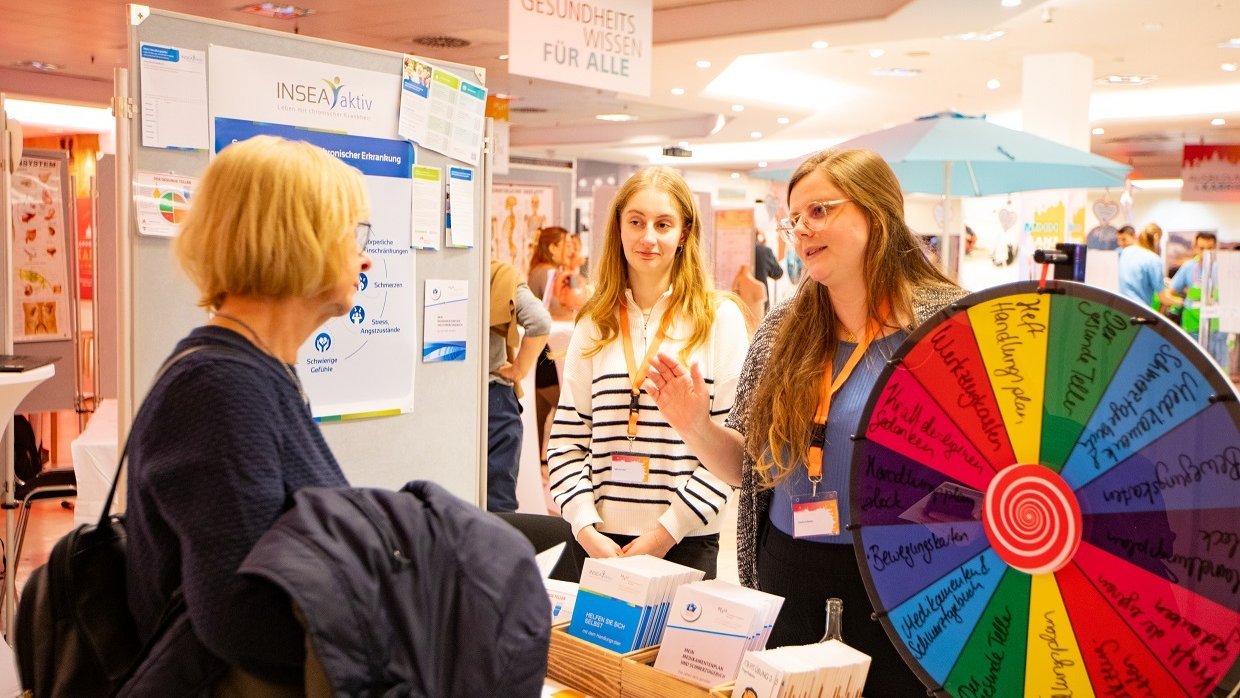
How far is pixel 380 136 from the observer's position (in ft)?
9.09

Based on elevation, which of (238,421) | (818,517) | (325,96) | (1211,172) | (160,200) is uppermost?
(1211,172)

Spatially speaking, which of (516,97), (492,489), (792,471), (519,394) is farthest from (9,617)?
(516,97)

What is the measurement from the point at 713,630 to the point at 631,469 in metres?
0.90

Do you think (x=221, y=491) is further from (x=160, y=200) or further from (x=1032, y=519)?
(x=160, y=200)

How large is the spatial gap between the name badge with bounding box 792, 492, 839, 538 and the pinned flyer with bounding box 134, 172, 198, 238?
1.50 metres

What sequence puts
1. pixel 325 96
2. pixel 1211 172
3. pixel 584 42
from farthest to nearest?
pixel 1211 172
pixel 584 42
pixel 325 96

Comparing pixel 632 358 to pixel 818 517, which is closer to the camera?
pixel 818 517

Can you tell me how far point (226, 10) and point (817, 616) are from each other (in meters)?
8.49

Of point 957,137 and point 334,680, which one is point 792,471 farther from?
point 957,137

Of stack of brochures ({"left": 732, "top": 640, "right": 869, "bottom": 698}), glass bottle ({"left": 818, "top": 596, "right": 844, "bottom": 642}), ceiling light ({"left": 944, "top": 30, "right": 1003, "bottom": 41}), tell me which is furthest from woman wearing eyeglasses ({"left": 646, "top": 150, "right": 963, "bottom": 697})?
ceiling light ({"left": 944, "top": 30, "right": 1003, "bottom": 41})

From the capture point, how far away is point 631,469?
2.38 m

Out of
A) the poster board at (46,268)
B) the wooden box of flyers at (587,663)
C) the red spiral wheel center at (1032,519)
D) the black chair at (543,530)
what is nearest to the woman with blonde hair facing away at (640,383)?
the black chair at (543,530)

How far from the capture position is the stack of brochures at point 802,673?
1350 millimetres

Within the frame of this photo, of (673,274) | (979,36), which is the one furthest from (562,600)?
(979,36)
